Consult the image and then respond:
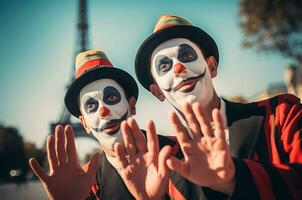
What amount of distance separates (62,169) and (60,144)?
0.75 feet

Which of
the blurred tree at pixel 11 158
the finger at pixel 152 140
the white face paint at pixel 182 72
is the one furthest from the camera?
the blurred tree at pixel 11 158

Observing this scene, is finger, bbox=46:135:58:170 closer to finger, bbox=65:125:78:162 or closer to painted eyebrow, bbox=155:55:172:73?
finger, bbox=65:125:78:162

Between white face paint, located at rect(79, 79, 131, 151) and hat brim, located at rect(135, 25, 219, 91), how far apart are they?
13.2 inches

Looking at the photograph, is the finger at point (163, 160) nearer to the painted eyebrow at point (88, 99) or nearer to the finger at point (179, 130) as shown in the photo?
the finger at point (179, 130)

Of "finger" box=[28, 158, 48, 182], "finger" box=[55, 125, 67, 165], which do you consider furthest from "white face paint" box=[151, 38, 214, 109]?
"finger" box=[28, 158, 48, 182]

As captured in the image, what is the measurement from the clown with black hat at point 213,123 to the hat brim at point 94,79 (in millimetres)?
358

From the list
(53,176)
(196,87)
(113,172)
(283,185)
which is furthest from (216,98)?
(53,176)

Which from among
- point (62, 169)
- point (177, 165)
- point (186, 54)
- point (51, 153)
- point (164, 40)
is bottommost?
point (62, 169)

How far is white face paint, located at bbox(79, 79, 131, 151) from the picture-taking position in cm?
310

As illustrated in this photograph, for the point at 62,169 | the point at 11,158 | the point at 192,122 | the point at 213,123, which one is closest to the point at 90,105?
the point at 62,169

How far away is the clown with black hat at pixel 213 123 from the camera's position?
1.76 meters

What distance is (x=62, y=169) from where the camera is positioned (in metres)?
2.64

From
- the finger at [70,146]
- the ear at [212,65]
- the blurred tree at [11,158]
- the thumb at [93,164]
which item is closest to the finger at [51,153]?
the finger at [70,146]

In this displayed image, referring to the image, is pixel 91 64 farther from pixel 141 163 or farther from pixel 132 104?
pixel 141 163
